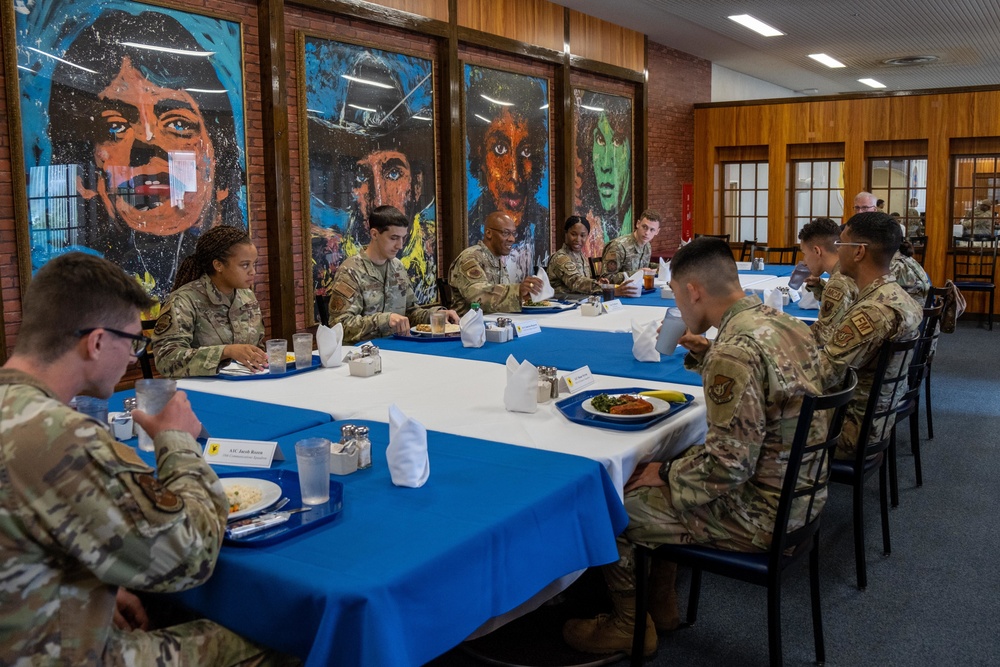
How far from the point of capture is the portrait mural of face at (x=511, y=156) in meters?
7.92

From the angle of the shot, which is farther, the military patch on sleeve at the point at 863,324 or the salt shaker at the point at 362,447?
the military patch on sleeve at the point at 863,324

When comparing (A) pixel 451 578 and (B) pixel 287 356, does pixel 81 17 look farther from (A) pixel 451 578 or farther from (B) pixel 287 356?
(A) pixel 451 578

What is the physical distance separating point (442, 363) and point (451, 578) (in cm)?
191

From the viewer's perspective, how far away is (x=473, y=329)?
381cm

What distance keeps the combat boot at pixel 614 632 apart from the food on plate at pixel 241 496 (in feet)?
4.08

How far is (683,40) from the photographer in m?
10.8

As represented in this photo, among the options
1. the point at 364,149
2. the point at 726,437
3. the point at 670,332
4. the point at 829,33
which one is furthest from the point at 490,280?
the point at 829,33

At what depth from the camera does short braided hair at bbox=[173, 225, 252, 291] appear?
343cm

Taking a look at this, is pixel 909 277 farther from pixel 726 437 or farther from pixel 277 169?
pixel 277 169

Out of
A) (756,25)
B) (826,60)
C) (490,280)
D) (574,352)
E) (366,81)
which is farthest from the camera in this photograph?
(826,60)

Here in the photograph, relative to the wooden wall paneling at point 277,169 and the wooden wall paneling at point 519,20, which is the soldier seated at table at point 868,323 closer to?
the wooden wall paneling at point 277,169

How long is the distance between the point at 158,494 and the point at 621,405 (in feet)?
5.05

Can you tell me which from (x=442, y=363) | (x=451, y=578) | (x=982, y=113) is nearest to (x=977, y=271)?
(x=982, y=113)

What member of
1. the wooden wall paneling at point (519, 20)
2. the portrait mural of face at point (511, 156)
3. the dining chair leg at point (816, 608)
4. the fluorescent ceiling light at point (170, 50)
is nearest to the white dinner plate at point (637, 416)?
the dining chair leg at point (816, 608)
